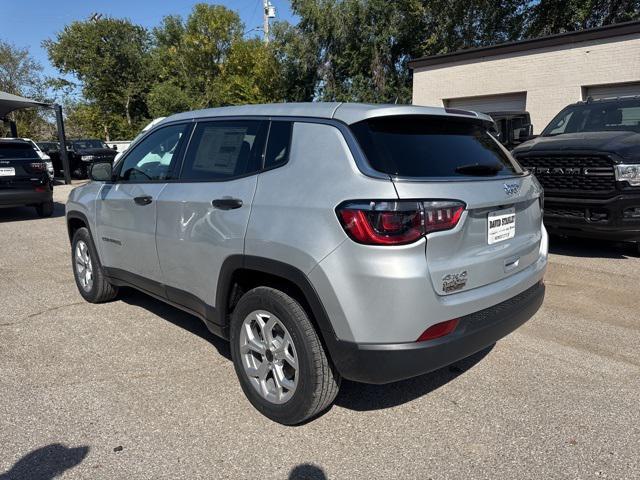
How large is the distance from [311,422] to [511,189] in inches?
68.8

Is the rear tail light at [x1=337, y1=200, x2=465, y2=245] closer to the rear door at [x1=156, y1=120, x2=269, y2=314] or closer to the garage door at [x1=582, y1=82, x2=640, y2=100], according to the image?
the rear door at [x1=156, y1=120, x2=269, y2=314]

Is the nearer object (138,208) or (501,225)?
(501,225)

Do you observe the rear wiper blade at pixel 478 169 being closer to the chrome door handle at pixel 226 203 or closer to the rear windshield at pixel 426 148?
the rear windshield at pixel 426 148

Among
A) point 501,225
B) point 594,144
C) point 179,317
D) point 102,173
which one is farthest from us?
point 594,144

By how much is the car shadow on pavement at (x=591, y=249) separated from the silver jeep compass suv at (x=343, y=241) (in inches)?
152

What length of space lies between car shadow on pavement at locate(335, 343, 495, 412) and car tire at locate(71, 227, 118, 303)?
8.52 feet

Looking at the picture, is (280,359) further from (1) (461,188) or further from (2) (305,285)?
(1) (461,188)

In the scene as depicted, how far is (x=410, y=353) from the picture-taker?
7.88 ft

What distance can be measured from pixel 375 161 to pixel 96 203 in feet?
9.85

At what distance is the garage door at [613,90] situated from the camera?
514 inches

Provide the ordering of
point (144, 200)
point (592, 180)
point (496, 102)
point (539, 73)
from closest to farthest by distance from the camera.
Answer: point (144, 200), point (592, 180), point (539, 73), point (496, 102)

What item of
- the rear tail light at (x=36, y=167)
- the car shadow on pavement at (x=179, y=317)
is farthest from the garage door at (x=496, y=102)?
the car shadow on pavement at (x=179, y=317)

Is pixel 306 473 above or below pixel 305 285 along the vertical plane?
below

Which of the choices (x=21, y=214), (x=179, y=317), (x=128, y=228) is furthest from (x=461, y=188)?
(x=21, y=214)
